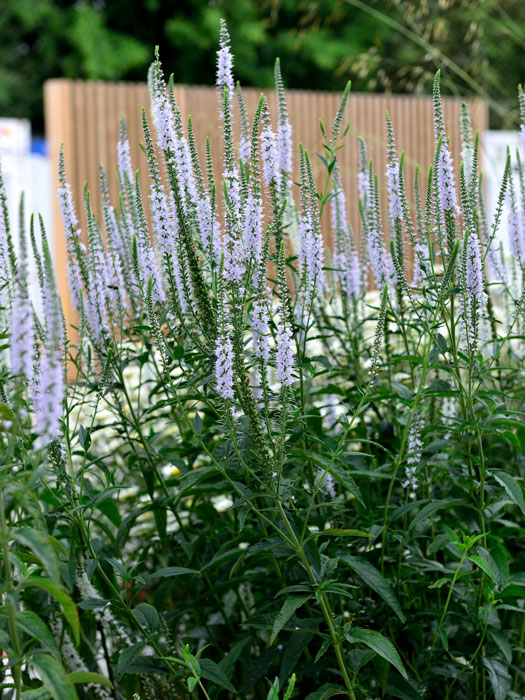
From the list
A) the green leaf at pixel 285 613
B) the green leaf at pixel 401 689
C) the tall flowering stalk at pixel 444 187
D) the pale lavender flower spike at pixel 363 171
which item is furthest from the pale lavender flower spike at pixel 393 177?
the green leaf at pixel 401 689

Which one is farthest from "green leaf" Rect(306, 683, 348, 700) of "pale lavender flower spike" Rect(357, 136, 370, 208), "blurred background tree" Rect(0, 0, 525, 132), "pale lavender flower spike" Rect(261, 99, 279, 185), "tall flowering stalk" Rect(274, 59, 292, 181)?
"blurred background tree" Rect(0, 0, 525, 132)

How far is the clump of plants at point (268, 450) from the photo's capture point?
1753 millimetres

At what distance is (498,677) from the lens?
2.01 meters

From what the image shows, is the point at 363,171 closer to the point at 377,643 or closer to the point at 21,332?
the point at 377,643

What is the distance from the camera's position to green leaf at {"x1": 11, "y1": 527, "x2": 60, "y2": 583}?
1176 mm

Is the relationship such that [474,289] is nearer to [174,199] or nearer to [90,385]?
[174,199]

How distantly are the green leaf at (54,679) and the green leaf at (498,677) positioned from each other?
44.1 inches

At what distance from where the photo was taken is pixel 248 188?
1848 mm

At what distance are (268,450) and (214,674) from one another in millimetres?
540

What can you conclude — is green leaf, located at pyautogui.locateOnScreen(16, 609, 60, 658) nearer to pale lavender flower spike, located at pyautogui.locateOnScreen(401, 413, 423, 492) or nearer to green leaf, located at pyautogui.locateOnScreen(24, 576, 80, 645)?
green leaf, located at pyautogui.locateOnScreen(24, 576, 80, 645)

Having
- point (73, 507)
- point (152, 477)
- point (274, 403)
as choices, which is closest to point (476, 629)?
point (274, 403)

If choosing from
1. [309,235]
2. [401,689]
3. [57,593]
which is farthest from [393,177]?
[57,593]

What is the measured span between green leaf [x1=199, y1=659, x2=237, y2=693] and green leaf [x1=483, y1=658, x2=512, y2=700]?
63cm

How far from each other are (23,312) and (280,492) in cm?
68
